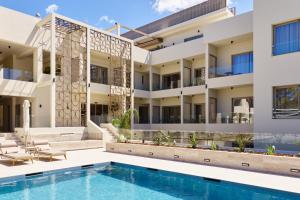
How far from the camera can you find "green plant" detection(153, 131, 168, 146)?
14062 mm

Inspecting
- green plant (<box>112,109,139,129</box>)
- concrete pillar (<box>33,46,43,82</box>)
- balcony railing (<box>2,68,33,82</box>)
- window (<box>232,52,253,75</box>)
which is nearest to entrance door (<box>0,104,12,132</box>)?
balcony railing (<box>2,68,33,82</box>)

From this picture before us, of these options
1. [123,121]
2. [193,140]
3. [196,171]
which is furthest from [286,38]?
[123,121]

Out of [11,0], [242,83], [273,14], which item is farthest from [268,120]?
[11,0]

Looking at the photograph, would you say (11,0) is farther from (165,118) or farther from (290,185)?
(290,185)

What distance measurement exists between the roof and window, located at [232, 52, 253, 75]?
24.0 feet

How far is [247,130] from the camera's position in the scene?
1766cm

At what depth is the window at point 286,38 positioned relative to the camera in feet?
48.5

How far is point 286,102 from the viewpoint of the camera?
49.0ft

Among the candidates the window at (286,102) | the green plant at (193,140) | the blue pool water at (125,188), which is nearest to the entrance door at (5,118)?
the blue pool water at (125,188)

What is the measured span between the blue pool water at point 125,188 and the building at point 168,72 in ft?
27.7

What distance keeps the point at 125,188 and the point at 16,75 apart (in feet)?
46.5

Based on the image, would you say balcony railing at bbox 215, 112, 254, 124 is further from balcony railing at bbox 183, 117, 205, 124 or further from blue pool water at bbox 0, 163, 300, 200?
blue pool water at bbox 0, 163, 300, 200

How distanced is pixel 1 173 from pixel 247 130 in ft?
47.8

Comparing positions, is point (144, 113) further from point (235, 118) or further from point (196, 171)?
point (196, 171)
